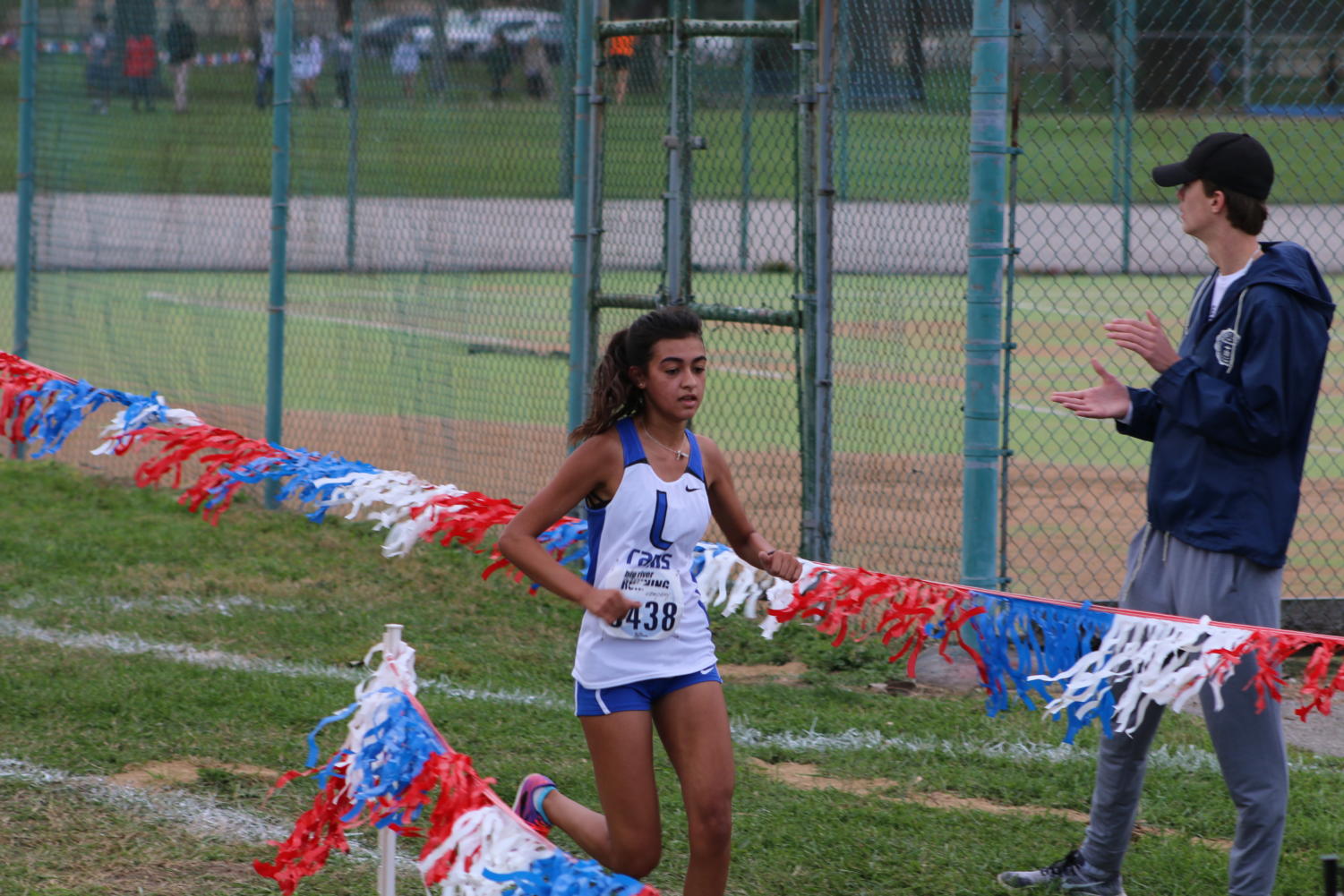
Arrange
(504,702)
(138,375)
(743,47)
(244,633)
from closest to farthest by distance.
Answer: (504,702) → (244,633) → (743,47) → (138,375)

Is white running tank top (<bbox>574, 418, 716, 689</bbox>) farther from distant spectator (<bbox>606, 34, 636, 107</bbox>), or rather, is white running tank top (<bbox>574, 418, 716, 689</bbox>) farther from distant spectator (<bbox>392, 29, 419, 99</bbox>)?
distant spectator (<bbox>392, 29, 419, 99</bbox>)

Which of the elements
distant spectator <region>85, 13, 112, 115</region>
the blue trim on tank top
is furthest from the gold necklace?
distant spectator <region>85, 13, 112, 115</region>

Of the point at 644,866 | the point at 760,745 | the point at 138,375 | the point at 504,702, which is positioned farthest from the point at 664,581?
the point at 138,375

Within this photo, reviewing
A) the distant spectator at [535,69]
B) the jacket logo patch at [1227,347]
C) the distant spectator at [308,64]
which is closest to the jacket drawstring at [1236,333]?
the jacket logo patch at [1227,347]

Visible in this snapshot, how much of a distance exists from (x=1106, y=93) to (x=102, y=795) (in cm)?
649

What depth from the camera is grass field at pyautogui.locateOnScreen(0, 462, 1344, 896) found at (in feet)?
14.9

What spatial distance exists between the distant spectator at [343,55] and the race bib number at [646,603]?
251 inches

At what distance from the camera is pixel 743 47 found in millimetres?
7250

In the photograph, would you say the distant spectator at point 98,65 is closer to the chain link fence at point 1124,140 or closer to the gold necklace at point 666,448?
the chain link fence at point 1124,140

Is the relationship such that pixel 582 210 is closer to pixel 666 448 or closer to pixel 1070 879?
pixel 666 448

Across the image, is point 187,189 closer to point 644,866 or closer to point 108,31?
point 108,31

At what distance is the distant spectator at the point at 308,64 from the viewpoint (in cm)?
945

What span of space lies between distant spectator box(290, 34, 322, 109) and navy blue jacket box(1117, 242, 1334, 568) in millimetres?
6719

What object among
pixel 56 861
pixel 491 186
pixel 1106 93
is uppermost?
pixel 1106 93
